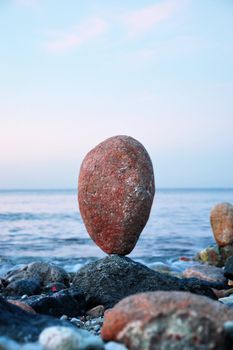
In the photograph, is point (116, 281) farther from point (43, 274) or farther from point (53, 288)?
point (43, 274)

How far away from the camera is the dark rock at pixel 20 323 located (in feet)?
10.5

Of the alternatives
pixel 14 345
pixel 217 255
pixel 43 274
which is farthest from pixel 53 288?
pixel 217 255

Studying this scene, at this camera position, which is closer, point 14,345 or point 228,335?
point 14,345

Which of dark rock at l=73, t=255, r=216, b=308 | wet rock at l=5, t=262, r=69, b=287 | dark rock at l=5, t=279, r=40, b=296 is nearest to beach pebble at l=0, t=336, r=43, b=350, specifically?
dark rock at l=73, t=255, r=216, b=308

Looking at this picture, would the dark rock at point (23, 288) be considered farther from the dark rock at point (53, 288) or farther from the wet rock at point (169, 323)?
the wet rock at point (169, 323)

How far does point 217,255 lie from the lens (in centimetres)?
1541

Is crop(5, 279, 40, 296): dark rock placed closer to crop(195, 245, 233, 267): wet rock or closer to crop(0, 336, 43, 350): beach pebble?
crop(0, 336, 43, 350): beach pebble

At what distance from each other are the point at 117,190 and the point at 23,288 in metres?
2.27

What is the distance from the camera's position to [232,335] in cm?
315

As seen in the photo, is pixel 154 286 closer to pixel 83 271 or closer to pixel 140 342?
pixel 83 271

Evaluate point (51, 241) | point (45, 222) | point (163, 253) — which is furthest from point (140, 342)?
point (45, 222)

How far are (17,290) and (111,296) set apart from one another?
2032mm

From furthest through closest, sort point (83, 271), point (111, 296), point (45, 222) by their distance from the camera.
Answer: point (45, 222) → point (83, 271) → point (111, 296)

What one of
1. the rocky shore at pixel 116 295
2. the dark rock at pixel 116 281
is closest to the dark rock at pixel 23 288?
the rocky shore at pixel 116 295
